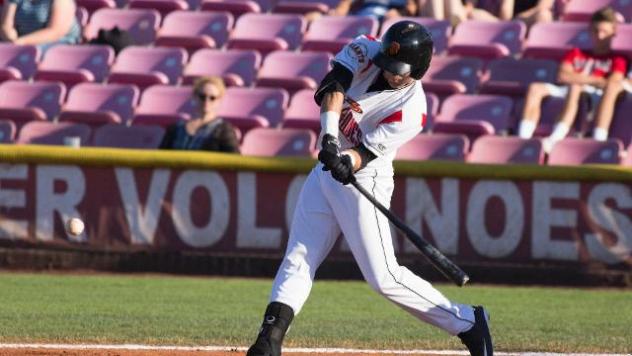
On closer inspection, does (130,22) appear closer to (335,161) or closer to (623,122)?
(623,122)

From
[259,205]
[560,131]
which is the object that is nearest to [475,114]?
[560,131]

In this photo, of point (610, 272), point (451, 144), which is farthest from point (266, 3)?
point (610, 272)

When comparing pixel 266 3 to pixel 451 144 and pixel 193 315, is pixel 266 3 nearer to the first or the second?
pixel 451 144

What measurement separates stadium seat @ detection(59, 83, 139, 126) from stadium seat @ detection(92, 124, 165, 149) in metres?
0.24

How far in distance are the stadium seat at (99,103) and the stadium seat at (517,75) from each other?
10.6 feet

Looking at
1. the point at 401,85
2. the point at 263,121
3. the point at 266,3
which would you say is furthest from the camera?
the point at 266,3

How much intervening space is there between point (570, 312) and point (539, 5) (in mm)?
4426

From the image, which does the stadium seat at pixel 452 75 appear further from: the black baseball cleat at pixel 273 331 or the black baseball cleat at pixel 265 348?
the black baseball cleat at pixel 265 348

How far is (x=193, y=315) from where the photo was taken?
28.0 ft

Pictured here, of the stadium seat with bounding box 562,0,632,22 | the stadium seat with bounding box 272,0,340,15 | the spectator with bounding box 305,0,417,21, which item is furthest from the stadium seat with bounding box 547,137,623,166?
the stadium seat with bounding box 272,0,340,15

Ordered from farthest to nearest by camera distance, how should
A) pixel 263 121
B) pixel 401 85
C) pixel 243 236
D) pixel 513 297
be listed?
pixel 263 121 < pixel 243 236 < pixel 513 297 < pixel 401 85

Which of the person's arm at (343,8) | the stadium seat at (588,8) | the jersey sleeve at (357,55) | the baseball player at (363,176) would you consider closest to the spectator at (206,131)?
the person's arm at (343,8)

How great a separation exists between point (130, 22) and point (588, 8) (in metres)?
4.59

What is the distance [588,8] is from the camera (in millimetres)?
12578
